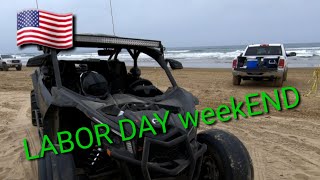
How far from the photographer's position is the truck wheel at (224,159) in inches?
141

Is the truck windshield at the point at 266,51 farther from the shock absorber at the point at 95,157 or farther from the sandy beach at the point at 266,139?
the shock absorber at the point at 95,157

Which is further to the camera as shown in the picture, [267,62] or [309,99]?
[267,62]

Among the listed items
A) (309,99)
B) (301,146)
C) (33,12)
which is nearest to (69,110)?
(33,12)

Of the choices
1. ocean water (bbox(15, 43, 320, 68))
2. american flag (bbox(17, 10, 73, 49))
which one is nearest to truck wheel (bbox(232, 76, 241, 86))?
ocean water (bbox(15, 43, 320, 68))

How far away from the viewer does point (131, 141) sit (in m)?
3.20

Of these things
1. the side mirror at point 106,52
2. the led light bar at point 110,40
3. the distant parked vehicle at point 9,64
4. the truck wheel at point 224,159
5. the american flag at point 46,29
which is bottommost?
the distant parked vehicle at point 9,64

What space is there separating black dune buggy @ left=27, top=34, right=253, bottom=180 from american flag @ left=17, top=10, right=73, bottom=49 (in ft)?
Answer: 0.63

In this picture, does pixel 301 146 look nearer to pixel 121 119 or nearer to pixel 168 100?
pixel 168 100

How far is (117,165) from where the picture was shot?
3326 millimetres

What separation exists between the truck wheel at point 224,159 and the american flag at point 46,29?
6.67 ft

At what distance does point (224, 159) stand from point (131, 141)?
102cm

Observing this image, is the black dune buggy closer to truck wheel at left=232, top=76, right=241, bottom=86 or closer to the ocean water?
the ocean water

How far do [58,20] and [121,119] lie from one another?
85.6 inches

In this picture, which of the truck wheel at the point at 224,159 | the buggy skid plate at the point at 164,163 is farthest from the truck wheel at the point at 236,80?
the buggy skid plate at the point at 164,163
